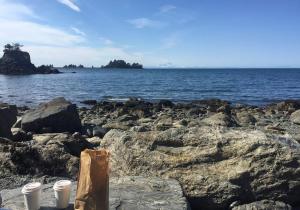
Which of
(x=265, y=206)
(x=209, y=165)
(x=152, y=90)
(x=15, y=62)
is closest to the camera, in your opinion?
(x=265, y=206)

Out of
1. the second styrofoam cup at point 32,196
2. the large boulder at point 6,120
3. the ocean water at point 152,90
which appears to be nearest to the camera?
the second styrofoam cup at point 32,196

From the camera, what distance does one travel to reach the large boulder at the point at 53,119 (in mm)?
16547

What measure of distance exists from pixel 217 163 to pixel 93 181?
2.76 meters

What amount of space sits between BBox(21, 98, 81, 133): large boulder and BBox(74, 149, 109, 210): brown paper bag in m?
11.7

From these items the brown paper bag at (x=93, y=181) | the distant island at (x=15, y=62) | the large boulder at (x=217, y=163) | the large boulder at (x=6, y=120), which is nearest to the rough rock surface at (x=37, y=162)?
the large boulder at (x=217, y=163)

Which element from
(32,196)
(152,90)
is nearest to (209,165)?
(32,196)

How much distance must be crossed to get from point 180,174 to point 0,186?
10.8 feet

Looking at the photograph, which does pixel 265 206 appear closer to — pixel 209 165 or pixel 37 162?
pixel 209 165

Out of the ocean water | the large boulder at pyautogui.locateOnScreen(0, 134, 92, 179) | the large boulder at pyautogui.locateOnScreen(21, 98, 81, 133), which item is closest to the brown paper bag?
the large boulder at pyautogui.locateOnScreen(0, 134, 92, 179)

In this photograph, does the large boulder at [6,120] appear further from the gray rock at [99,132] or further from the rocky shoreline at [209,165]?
the rocky shoreline at [209,165]

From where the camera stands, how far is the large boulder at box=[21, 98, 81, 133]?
16.5 metres

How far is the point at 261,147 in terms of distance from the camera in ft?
22.4

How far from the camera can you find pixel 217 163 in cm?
691

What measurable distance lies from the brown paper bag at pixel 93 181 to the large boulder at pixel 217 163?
2157 mm
